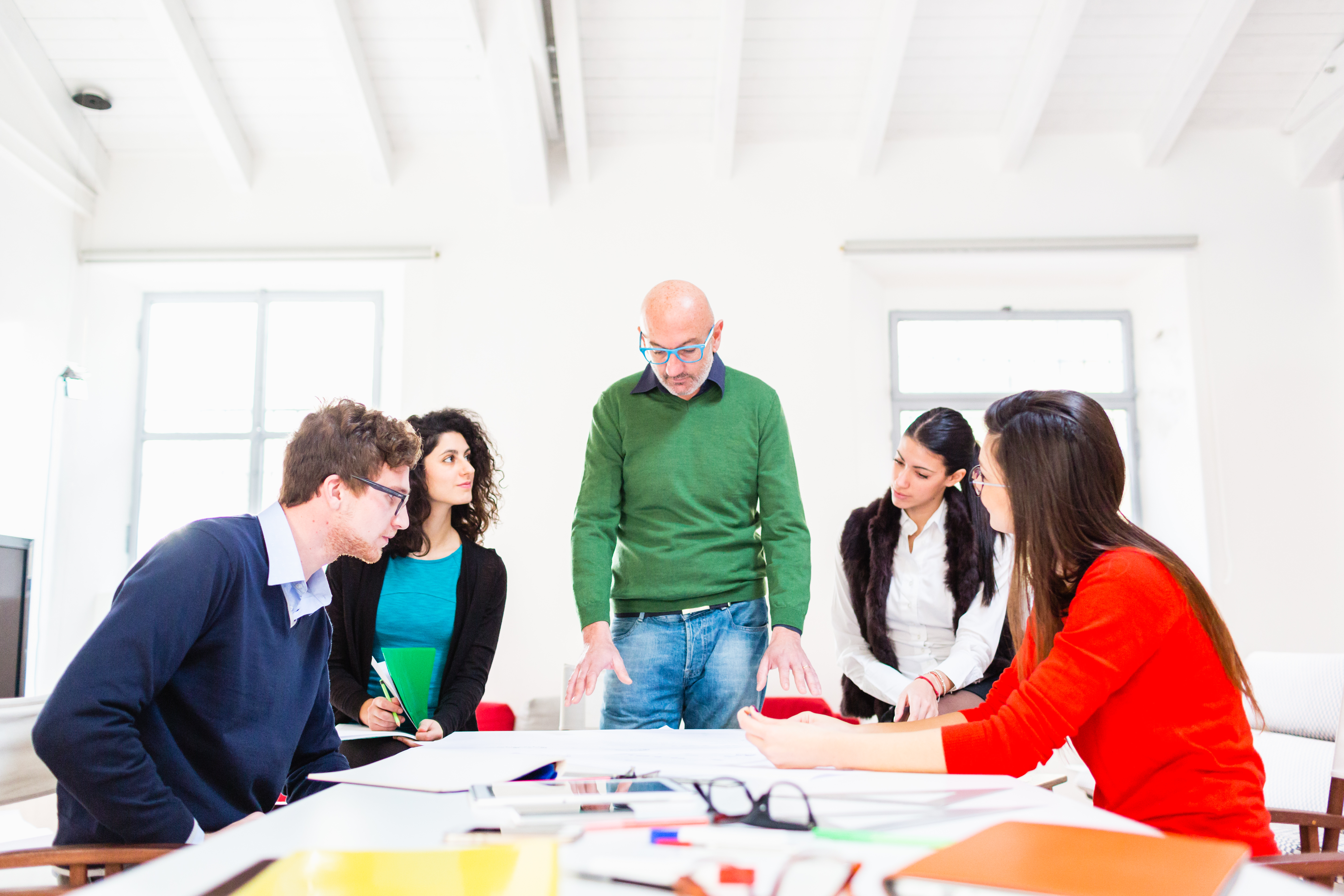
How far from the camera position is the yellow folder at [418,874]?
0.63m

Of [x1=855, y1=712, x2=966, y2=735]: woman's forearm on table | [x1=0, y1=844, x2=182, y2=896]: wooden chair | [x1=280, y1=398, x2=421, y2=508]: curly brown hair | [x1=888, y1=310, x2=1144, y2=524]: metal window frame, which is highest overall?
[x1=888, y1=310, x2=1144, y2=524]: metal window frame

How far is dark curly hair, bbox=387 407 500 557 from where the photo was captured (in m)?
2.41

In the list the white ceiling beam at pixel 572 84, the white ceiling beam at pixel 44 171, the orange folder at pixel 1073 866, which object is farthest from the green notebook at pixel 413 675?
the white ceiling beam at pixel 44 171

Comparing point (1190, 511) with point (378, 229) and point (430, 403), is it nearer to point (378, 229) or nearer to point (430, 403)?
point (430, 403)

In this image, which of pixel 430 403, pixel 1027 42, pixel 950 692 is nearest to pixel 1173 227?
pixel 1027 42

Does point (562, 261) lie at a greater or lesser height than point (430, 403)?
greater

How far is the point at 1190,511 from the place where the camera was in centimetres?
450

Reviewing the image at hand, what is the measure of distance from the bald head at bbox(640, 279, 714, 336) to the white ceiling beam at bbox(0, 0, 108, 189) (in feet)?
11.6

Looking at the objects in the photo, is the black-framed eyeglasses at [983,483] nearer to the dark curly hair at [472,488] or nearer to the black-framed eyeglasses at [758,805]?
the black-framed eyeglasses at [758,805]

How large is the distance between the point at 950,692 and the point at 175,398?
4301 mm

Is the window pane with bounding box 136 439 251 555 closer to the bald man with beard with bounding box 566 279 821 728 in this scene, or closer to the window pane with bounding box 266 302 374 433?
the window pane with bounding box 266 302 374 433

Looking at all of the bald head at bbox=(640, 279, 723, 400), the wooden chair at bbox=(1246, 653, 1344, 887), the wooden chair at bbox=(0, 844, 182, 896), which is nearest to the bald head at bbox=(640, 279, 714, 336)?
the bald head at bbox=(640, 279, 723, 400)

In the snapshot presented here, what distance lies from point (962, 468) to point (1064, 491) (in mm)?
1144

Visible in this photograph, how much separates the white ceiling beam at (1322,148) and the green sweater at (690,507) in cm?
372
